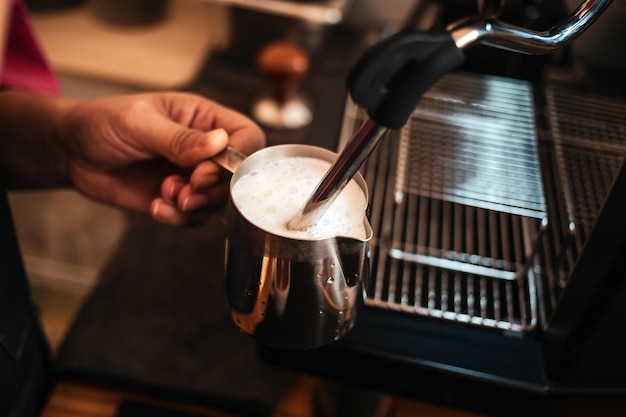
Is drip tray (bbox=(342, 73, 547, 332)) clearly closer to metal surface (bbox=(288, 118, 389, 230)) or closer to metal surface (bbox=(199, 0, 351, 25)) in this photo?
metal surface (bbox=(288, 118, 389, 230))

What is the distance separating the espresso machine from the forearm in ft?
0.97

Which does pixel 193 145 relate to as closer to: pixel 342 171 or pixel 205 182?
pixel 205 182

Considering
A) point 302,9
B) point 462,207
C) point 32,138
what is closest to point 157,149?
point 32,138

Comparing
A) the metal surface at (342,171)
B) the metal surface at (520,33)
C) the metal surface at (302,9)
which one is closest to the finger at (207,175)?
the metal surface at (342,171)

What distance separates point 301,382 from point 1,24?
553 millimetres

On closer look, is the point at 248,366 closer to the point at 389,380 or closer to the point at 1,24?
the point at 389,380

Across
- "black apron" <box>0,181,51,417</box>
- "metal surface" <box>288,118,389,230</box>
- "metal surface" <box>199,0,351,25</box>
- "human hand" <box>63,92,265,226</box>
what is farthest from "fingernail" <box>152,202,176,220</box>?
"metal surface" <box>199,0,351,25</box>

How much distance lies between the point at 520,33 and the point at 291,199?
165 mm

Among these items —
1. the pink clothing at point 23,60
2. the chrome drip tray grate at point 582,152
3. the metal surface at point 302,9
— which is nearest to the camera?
the chrome drip tray grate at point 582,152

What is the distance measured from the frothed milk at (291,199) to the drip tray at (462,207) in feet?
0.41

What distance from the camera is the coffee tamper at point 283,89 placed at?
2.81 feet

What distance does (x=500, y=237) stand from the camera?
22.2 inches

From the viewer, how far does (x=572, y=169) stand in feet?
1.82

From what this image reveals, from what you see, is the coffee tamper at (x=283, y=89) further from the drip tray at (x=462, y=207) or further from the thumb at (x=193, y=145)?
the thumb at (x=193, y=145)
